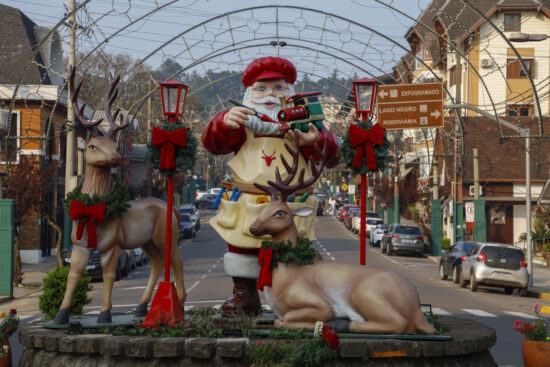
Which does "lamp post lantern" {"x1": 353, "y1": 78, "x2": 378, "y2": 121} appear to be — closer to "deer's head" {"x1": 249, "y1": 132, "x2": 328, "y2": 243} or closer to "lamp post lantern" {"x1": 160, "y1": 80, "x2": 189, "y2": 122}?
"deer's head" {"x1": 249, "y1": 132, "x2": 328, "y2": 243}

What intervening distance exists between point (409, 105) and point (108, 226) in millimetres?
18518

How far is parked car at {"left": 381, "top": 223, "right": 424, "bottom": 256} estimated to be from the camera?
43.1m

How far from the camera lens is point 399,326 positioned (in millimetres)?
9758

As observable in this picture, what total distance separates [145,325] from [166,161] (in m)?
2.18

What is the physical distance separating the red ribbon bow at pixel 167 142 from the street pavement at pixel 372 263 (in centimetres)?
406

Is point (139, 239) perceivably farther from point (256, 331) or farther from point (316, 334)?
point (316, 334)

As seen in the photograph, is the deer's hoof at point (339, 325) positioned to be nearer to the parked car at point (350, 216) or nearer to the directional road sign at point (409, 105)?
the directional road sign at point (409, 105)

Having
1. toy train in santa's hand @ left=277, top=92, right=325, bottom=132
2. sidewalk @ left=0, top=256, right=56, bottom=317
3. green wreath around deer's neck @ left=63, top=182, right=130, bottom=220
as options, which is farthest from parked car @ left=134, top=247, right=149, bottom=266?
toy train in santa's hand @ left=277, top=92, right=325, bottom=132

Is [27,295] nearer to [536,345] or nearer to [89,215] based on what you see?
[89,215]

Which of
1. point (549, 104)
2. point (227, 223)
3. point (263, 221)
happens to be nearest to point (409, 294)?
point (263, 221)

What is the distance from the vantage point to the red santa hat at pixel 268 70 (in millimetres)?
12383

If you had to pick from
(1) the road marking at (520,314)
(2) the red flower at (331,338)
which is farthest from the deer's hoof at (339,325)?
(1) the road marking at (520,314)

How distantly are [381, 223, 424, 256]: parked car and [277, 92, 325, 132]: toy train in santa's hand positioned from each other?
32063 millimetres

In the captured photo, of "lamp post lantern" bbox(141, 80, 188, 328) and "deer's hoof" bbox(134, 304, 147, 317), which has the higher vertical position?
"lamp post lantern" bbox(141, 80, 188, 328)
